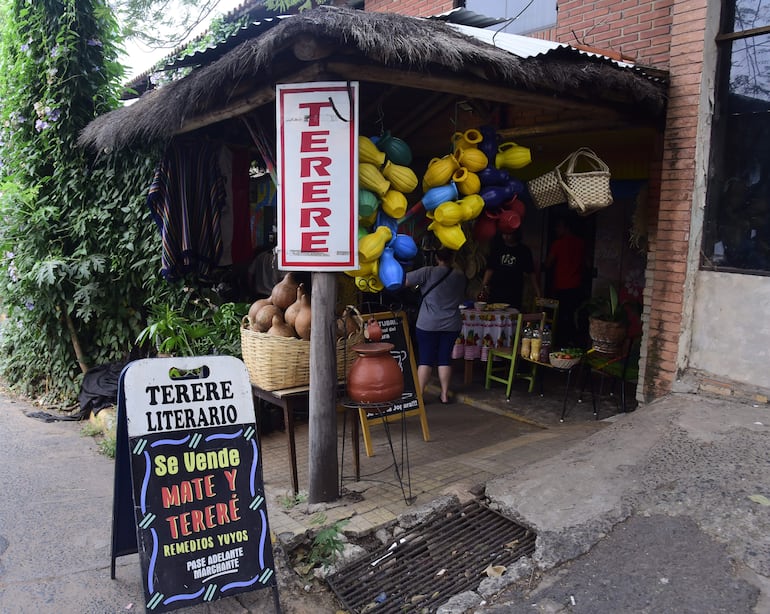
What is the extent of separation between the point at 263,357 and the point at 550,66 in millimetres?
2990

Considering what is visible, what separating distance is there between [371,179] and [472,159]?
961mm

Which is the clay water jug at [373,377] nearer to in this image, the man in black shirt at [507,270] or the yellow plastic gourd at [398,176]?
the yellow plastic gourd at [398,176]

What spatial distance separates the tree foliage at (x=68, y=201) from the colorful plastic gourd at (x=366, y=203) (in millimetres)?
4024

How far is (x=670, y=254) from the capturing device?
5.31 metres

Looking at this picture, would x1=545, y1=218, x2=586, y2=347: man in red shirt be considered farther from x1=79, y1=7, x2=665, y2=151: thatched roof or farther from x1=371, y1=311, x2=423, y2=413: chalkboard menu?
x1=371, y1=311, x2=423, y2=413: chalkboard menu

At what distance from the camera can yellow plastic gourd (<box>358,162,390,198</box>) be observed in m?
4.40

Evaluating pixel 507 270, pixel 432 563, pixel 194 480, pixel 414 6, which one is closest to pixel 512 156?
pixel 507 270

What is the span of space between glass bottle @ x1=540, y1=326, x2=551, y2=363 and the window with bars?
83.8 inches

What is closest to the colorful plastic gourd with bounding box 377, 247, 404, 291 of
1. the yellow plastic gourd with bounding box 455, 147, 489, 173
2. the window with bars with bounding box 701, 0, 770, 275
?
the yellow plastic gourd with bounding box 455, 147, 489, 173

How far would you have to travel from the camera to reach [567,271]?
840cm

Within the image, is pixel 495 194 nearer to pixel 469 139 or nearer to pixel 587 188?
pixel 469 139

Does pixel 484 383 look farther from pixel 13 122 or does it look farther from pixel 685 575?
pixel 13 122

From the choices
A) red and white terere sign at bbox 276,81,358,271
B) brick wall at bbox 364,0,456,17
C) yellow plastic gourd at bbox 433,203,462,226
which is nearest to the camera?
red and white terere sign at bbox 276,81,358,271

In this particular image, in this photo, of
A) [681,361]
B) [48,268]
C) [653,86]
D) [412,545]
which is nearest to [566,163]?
[653,86]
